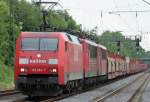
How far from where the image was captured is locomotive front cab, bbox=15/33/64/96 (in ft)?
85.6

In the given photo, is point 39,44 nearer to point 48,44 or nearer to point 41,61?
point 48,44

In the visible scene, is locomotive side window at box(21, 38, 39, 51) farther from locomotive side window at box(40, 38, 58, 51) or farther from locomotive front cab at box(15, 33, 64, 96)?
locomotive side window at box(40, 38, 58, 51)

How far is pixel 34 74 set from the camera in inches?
1035

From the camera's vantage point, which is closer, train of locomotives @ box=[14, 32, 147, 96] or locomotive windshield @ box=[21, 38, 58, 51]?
train of locomotives @ box=[14, 32, 147, 96]

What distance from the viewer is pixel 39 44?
27.2 meters

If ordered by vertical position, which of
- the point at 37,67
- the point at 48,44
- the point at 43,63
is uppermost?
the point at 48,44

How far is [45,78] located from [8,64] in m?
43.9

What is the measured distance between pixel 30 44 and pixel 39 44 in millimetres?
416

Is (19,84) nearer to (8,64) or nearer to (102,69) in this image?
(102,69)

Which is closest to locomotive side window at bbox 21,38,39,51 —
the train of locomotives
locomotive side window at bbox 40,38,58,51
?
the train of locomotives

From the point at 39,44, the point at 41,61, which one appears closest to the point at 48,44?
the point at 39,44

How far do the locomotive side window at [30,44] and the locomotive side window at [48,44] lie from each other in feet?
0.78

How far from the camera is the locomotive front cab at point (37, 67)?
85.6ft

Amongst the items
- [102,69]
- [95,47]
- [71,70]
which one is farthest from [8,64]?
[71,70]
